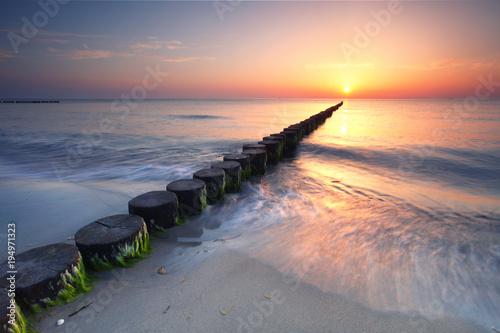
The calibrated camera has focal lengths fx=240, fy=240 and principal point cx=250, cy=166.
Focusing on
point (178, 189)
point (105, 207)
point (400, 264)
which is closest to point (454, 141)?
point (400, 264)

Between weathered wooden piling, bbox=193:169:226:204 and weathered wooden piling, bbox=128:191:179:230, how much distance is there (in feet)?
2.80

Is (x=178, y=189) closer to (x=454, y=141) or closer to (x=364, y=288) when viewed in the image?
(x=364, y=288)

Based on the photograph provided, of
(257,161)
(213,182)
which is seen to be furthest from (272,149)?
(213,182)

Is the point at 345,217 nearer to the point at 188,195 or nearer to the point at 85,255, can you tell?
the point at 188,195

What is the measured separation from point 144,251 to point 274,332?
1.46m

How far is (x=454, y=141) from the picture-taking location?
37.4 ft

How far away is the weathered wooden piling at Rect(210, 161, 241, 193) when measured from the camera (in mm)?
4301

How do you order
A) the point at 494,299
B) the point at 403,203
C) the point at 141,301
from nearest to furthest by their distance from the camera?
the point at 141,301
the point at 494,299
the point at 403,203

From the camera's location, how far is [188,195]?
3186 mm

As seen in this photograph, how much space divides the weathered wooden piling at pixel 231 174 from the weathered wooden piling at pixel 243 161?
0.46 meters

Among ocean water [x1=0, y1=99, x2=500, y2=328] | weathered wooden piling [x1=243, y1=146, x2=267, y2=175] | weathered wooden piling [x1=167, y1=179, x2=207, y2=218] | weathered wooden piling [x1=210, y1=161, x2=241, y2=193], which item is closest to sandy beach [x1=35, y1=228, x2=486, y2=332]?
ocean water [x1=0, y1=99, x2=500, y2=328]

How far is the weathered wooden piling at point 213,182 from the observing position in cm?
376

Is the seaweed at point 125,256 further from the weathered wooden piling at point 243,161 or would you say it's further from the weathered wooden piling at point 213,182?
the weathered wooden piling at point 243,161

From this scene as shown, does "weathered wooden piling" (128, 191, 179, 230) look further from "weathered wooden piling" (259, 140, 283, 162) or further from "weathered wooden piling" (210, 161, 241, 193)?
"weathered wooden piling" (259, 140, 283, 162)
